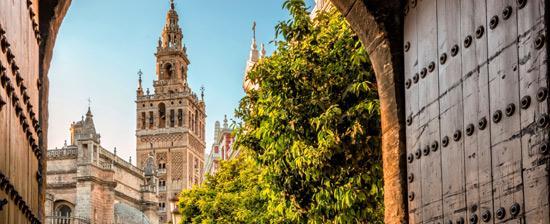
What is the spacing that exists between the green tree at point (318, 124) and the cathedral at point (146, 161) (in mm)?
10695

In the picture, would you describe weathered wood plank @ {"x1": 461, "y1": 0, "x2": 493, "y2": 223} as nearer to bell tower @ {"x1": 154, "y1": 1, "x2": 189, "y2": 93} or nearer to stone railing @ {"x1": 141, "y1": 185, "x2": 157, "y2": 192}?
stone railing @ {"x1": 141, "y1": 185, "x2": 157, "y2": 192}

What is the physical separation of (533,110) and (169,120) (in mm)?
103723

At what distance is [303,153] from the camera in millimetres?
11477

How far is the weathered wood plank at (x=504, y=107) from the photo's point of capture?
474cm

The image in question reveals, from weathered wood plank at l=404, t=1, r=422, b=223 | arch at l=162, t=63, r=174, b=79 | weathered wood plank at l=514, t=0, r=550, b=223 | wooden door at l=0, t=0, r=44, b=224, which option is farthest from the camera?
arch at l=162, t=63, r=174, b=79

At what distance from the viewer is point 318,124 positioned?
1123cm

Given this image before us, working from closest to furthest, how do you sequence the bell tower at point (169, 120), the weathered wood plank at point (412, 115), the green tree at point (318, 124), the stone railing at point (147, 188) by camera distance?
1. the weathered wood plank at point (412, 115)
2. the green tree at point (318, 124)
3. the stone railing at point (147, 188)
4. the bell tower at point (169, 120)

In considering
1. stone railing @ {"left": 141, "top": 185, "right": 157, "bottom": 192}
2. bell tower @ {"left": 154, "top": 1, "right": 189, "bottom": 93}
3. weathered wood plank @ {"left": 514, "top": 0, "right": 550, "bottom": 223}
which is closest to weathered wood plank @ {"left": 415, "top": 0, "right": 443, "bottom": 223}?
weathered wood plank @ {"left": 514, "top": 0, "right": 550, "bottom": 223}

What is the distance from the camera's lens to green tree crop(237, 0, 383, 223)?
1121 cm

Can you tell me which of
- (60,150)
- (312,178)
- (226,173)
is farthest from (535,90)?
(60,150)

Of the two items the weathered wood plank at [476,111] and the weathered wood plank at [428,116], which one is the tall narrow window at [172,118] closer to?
the weathered wood plank at [428,116]

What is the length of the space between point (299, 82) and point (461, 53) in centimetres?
695

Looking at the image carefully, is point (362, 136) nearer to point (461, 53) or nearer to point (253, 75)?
point (253, 75)

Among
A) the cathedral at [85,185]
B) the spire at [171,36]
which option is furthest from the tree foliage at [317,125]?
the spire at [171,36]
